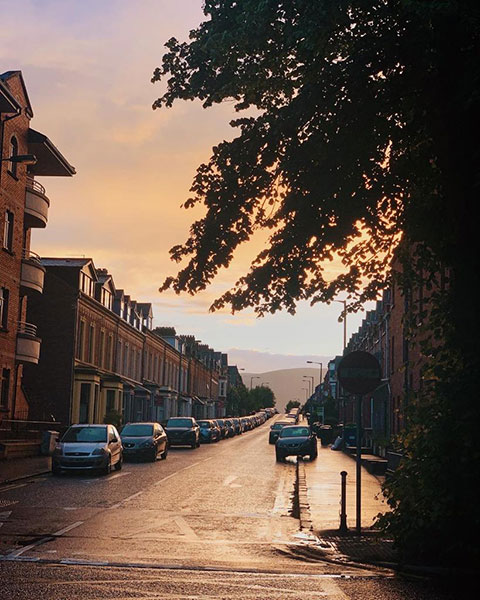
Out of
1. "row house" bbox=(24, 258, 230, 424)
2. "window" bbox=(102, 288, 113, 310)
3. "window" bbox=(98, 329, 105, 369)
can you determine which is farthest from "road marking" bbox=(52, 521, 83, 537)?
"window" bbox=(102, 288, 113, 310)

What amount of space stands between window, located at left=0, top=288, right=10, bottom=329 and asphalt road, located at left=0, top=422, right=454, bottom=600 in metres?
12.8

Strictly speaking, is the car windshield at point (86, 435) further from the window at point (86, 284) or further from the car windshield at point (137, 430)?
the window at point (86, 284)

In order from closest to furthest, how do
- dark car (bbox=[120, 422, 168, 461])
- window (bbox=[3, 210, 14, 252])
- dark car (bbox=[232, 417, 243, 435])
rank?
dark car (bbox=[120, 422, 168, 461]) → window (bbox=[3, 210, 14, 252]) → dark car (bbox=[232, 417, 243, 435])

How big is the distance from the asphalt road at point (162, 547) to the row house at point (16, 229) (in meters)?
13.1

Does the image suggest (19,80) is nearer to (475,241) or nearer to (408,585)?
(475,241)

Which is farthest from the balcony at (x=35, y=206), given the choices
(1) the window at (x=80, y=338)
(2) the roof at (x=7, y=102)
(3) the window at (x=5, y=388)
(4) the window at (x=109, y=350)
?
(4) the window at (x=109, y=350)

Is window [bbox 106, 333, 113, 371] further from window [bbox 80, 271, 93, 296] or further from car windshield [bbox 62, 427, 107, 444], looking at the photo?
car windshield [bbox 62, 427, 107, 444]

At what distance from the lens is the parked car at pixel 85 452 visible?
976 inches

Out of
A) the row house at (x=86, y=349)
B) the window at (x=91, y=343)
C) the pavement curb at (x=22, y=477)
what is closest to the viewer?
the pavement curb at (x=22, y=477)

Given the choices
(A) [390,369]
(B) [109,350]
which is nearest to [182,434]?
(A) [390,369]

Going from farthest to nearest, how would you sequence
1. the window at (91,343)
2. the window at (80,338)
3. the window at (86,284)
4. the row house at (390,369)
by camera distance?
the window at (91,343) → the window at (86,284) → the window at (80,338) → the row house at (390,369)

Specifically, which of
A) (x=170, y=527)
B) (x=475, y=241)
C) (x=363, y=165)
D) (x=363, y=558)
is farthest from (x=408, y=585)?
(x=363, y=165)

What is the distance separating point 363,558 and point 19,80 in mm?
29473

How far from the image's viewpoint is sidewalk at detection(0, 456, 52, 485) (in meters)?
23.1
